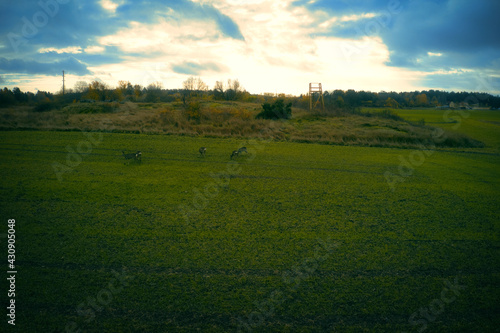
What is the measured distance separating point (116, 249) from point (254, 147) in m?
12.5

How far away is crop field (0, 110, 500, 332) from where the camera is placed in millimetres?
3604

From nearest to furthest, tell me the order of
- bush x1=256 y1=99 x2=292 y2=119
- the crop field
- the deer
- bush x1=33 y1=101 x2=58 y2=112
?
the crop field
the deer
bush x1=256 y1=99 x2=292 y2=119
bush x1=33 y1=101 x2=58 y2=112

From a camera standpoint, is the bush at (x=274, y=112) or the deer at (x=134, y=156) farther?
the bush at (x=274, y=112)

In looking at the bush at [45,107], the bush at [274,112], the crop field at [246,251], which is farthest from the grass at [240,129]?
the bush at [45,107]

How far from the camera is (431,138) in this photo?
904 inches

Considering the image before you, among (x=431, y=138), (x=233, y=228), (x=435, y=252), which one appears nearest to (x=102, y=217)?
(x=233, y=228)

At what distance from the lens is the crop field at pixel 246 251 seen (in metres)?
3.60

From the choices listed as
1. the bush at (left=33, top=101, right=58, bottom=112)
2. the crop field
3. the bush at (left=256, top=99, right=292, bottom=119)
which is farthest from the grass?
the bush at (left=33, top=101, right=58, bottom=112)

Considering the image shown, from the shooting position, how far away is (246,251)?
5094 millimetres

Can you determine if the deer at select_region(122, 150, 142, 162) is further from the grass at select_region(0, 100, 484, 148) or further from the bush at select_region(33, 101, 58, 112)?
the bush at select_region(33, 101, 58, 112)

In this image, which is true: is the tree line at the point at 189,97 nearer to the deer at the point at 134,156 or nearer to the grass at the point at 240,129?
the grass at the point at 240,129

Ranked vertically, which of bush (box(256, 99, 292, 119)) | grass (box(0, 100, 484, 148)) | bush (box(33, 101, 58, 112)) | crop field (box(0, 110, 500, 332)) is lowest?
crop field (box(0, 110, 500, 332))

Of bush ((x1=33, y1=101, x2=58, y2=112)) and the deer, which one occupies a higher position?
bush ((x1=33, y1=101, x2=58, y2=112))

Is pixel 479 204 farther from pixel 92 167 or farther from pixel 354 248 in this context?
pixel 92 167
